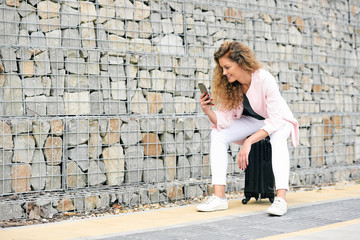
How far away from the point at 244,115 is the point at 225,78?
0.34 m

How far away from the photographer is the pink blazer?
4023 mm

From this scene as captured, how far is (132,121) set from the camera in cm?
481

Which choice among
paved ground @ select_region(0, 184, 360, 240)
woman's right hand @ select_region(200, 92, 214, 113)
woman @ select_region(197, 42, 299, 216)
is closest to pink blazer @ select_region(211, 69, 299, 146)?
woman @ select_region(197, 42, 299, 216)

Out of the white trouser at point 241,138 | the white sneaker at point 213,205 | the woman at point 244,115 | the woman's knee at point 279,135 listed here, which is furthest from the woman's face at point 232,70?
the white sneaker at point 213,205

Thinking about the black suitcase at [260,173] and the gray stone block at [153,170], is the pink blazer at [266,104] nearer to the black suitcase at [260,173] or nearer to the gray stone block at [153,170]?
the black suitcase at [260,173]

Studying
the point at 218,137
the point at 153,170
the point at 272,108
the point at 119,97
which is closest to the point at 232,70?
the point at 272,108

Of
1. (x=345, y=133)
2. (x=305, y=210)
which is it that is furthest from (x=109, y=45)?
(x=345, y=133)

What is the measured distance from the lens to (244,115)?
4.36 m

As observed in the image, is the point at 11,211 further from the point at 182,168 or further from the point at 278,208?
the point at 278,208

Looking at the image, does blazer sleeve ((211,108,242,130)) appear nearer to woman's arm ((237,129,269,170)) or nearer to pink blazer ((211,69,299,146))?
pink blazer ((211,69,299,146))

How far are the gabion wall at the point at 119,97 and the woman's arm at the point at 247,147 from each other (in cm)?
108

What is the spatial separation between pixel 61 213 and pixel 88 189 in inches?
14.1

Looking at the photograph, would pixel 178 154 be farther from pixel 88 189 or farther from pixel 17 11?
pixel 17 11

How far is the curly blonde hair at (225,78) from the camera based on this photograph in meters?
4.06
